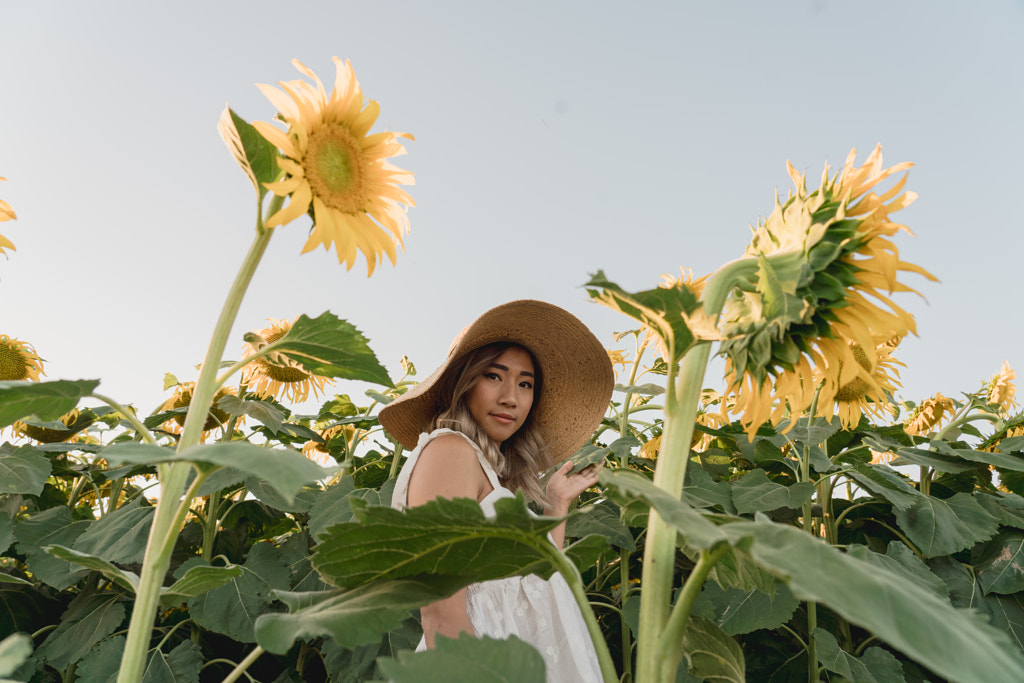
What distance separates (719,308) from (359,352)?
1.59ft

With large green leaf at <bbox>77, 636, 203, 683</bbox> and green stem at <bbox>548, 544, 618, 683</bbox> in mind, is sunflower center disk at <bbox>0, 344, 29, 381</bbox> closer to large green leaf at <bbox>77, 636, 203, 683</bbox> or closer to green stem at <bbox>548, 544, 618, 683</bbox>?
large green leaf at <bbox>77, 636, 203, 683</bbox>

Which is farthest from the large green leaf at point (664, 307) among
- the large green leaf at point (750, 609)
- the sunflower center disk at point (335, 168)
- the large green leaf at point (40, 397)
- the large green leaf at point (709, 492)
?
the large green leaf at point (709, 492)

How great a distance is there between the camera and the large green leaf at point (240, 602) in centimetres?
186

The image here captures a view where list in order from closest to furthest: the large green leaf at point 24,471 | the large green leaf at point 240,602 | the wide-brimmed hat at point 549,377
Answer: the large green leaf at point 240,602, the large green leaf at point 24,471, the wide-brimmed hat at point 549,377

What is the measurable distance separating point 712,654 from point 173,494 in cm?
68

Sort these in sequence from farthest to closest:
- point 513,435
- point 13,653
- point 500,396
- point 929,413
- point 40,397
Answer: point 929,413 < point 513,435 < point 500,396 < point 40,397 < point 13,653

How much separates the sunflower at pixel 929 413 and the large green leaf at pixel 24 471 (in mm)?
3433

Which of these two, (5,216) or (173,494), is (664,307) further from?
(5,216)

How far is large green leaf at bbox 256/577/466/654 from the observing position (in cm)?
64

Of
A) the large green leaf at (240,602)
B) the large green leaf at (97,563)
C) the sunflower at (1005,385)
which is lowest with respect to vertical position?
the large green leaf at (240,602)

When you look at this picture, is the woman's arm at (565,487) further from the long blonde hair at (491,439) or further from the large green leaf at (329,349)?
the large green leaf at (329,349)

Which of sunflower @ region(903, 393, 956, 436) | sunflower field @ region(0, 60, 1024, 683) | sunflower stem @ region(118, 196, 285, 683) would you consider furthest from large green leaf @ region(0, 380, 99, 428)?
sunflower @ region(903, 393, 956, 436)

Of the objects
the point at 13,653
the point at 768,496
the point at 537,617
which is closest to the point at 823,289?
the point at 13,653

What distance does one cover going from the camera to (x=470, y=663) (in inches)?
23.5
